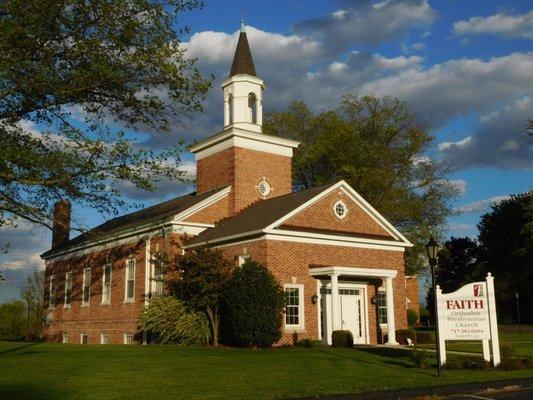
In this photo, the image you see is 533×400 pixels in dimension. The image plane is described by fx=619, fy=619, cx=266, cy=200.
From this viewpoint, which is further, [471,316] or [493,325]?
[471,316]

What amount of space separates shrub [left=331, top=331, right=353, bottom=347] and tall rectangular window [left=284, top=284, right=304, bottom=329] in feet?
5.84

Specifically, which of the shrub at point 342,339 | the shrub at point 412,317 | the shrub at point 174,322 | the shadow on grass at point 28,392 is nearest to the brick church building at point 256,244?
the shrub at point 342,339

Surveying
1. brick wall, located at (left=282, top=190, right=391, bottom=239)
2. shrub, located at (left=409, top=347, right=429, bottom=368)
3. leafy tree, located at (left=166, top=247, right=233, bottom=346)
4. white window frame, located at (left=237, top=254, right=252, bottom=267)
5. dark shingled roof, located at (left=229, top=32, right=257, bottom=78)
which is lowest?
shrub, located at (left=409, top=347, right=429, bottom=368)

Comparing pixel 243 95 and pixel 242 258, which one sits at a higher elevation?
pixel 243 95

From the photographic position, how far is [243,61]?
3450cm

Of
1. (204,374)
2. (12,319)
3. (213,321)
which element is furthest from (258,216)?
(12,319)

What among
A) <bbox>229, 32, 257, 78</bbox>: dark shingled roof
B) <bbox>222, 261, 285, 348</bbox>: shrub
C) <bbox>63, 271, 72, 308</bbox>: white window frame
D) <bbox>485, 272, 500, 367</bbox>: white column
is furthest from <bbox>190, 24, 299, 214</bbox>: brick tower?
<bbox>485, 272, 500, 367</bbox>: white column

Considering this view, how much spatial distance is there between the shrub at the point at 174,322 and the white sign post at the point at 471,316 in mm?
10517

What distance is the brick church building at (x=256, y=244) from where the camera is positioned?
83.7 ft

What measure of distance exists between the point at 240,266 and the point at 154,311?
4377mm

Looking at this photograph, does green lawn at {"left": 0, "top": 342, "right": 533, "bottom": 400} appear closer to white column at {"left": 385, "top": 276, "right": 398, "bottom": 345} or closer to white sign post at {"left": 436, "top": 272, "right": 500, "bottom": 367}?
white sign post at {"left": 436, "top": 272, "right": 500, "bottom": 367}

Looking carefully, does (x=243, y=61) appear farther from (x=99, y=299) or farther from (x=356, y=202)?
(x=99, y=299)

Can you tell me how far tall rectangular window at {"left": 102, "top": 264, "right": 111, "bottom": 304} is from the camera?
1352 inches

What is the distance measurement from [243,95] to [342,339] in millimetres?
15472
